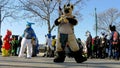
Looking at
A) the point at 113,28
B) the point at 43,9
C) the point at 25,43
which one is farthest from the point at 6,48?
the point at 43,9

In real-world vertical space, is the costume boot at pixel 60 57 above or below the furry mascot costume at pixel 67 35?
below

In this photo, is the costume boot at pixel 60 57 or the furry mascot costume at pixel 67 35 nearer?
the furry mascot costume at pixel 67 35

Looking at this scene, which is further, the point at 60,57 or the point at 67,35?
the point at 60,57

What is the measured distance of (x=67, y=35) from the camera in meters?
11.9

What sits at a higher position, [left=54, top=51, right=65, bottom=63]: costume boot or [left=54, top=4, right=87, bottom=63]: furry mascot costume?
[left=54, top=4, right=87, bottom=63]: furry mascot costume

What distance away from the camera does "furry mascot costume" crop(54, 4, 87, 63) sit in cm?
1193

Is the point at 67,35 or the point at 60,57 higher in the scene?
the point at 67,35

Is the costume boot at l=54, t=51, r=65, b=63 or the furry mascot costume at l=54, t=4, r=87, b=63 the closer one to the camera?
the furry mascot costume at l=54, t=4, r=87, b=63

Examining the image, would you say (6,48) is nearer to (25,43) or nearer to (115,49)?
(25,43)

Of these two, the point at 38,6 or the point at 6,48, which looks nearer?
the point at 6,48

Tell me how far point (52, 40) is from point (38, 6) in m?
16.6

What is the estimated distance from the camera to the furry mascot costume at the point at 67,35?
11.9 meters

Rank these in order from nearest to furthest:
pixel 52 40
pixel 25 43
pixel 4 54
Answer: pixel 25 43
pixel 4 54
pixel 52 40

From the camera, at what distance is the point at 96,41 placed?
67.8ft
